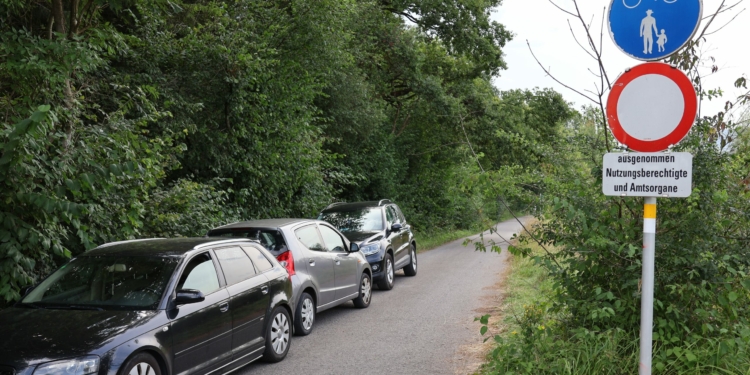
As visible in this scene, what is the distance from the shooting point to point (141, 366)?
529 centimetres

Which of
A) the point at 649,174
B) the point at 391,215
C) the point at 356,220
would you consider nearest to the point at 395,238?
the point at 391,215

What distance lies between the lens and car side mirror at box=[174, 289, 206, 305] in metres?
5.79

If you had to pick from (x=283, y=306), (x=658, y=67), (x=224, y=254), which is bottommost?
(x=283, y=306)

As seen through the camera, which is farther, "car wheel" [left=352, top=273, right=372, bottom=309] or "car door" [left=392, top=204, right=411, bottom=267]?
"car door" [left=392, top=204, right=411, bottom=267]

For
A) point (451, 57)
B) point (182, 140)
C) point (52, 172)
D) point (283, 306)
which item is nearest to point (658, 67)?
point (283, 306)

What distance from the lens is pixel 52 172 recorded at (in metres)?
7.20

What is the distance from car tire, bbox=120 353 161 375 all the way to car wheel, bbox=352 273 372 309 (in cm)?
592

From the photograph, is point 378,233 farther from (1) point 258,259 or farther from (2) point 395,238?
(1) point 258,259

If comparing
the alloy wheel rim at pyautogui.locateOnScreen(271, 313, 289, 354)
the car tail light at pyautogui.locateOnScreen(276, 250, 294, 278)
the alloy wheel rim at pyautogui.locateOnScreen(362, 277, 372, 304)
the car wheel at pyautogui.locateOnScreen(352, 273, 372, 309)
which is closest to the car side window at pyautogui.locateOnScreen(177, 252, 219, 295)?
the alloy wheel rim at pyautogui.locateOnScreen(271, 313, 289, 354)

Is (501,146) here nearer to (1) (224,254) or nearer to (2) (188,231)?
(2) (188,231)

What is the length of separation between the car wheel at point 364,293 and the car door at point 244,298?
3996mm

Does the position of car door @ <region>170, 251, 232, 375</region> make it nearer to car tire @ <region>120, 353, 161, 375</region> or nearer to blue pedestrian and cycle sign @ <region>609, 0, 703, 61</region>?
car tire @ <region>120, 353, 161, 375</region>

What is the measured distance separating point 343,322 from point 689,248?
5723mm

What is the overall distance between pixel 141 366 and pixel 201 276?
1.30m
